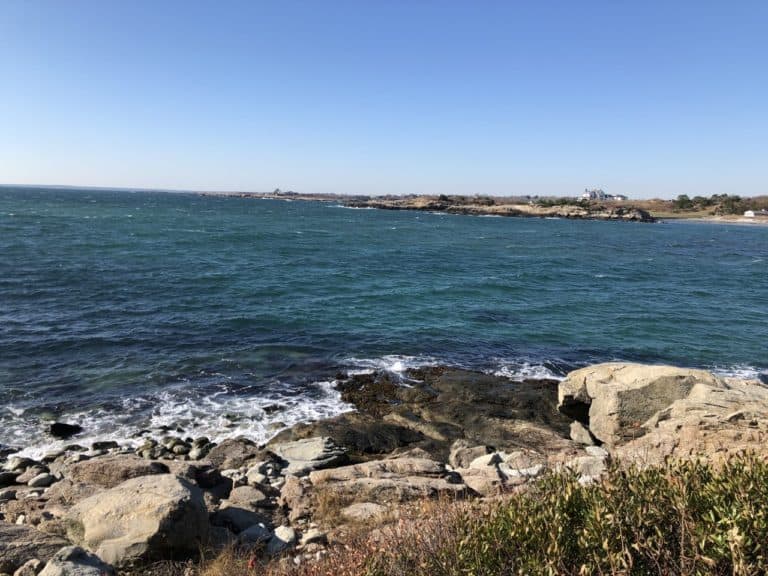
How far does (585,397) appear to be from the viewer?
16.4 meters

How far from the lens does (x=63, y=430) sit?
15.0 meters

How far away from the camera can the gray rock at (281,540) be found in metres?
8.07

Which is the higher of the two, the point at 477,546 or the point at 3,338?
the point at 477,546

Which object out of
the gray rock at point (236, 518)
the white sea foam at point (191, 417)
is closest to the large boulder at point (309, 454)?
the white sea foam at point (191, 417)

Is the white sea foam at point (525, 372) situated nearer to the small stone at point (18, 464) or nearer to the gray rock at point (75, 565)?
the gray rock at point (75, 565)

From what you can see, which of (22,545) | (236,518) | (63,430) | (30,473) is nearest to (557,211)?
(63,430)

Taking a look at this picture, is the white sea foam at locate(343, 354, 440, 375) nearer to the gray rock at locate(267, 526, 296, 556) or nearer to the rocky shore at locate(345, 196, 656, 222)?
the gray rock at locate(267, 526, 296, 556)

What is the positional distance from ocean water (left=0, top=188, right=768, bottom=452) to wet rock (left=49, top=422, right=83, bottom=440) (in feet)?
1.01

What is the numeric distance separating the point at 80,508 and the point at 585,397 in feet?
49.2

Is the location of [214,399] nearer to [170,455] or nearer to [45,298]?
[170,455]

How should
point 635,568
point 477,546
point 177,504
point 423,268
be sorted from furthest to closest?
point 423,268 → point 177,504 → point 477,546 → point 635,568

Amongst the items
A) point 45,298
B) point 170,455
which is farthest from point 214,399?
point 45,298

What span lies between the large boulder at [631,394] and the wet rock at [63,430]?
17.0 m

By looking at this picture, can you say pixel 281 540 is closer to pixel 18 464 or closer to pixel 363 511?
pixel 363 511
